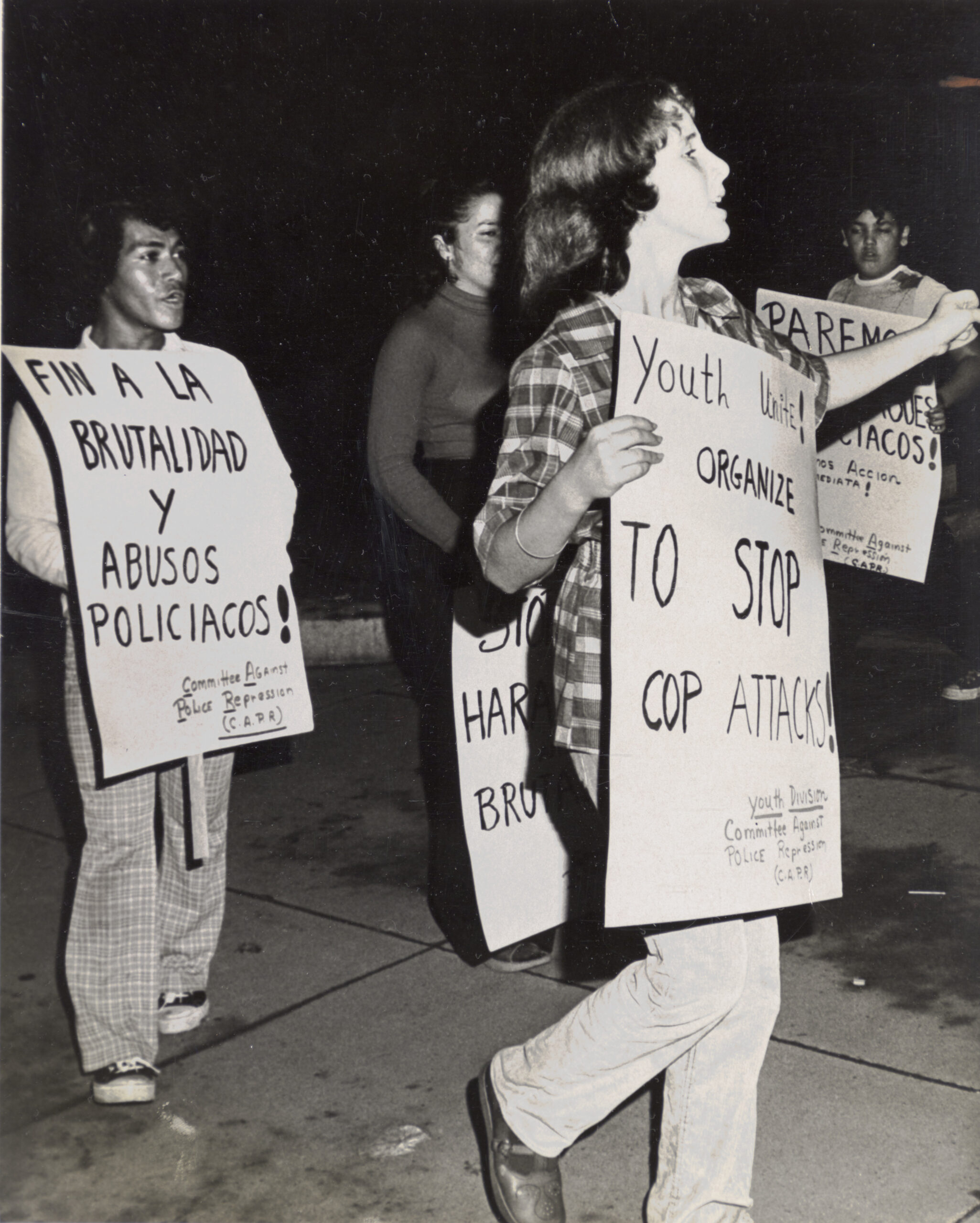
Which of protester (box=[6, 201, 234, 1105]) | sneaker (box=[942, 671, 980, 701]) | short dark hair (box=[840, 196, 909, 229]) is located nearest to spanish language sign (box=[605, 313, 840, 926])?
protester (box=[6, 201, 234, 1105])

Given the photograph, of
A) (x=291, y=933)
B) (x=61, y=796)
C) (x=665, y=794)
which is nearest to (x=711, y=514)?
(x=665, y=794)

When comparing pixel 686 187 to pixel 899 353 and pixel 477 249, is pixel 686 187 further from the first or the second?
pixel 477 249

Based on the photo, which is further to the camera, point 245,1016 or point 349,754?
point 349,754

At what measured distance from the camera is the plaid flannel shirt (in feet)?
7.35

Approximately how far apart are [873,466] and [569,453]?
1336 mm

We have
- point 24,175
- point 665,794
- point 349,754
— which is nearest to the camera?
point 665,794

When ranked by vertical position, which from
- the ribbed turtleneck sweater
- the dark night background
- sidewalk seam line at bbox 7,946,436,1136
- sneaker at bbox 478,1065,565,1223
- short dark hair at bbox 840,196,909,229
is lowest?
sidewalk seam line at bbox 7,946,436,1136

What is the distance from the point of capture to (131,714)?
302cm

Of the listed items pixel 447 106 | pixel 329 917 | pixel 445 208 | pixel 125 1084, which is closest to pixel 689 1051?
pixel 125 1084

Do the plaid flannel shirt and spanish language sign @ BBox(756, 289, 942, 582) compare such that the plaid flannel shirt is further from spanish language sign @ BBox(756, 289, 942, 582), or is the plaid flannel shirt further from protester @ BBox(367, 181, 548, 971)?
protester @ BBox(367, 181, 548, 971)

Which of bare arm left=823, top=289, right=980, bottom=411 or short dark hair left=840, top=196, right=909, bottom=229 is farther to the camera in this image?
short dark hair left=840, top=196, right=909, bottom=229

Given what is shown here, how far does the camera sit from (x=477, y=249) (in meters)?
3.67

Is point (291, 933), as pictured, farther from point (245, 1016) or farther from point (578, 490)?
point (578, 490)

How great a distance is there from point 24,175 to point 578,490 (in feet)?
4.94
